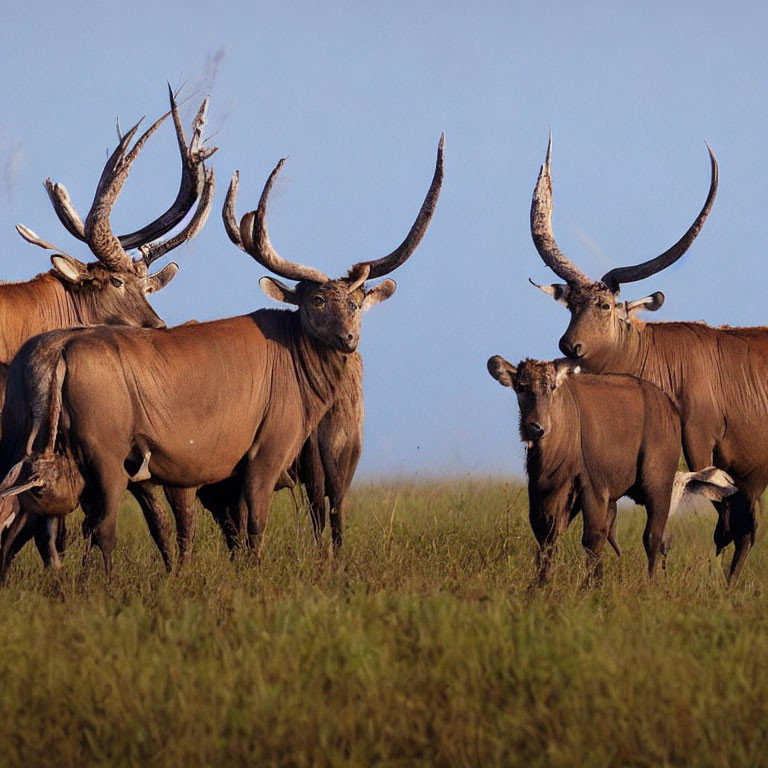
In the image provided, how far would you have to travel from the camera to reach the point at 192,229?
12328 millimetres

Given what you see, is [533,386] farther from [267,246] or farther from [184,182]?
[184,182]

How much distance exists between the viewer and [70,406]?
7691 mm

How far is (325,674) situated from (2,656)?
5.12 ft

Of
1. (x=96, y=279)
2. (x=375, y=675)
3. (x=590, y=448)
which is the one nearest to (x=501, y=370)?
(x=590, y=448)

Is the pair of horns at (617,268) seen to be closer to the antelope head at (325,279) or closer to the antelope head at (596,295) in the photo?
the antelope head at (596,295)

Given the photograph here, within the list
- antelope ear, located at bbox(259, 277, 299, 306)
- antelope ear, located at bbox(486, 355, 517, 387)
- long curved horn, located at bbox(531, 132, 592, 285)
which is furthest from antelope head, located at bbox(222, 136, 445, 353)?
long curved horn, located at bbox(531, 132, 592, 285)

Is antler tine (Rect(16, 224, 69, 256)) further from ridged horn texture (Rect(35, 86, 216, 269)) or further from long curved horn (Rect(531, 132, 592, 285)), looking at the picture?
long curved horn (Rect(531, 132, 592, 285))

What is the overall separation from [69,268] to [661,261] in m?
4.99

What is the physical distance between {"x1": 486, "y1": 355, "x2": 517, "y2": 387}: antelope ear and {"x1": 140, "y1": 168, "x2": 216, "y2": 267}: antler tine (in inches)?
176

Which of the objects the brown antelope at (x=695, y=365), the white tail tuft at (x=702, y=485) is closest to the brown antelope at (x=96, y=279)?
the brown antelope at (x=695, y=365)

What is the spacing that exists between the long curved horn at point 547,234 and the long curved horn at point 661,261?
0.88 feet

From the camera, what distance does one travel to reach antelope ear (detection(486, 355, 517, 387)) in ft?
28.4

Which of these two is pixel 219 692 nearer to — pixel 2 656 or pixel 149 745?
pixel 149 745

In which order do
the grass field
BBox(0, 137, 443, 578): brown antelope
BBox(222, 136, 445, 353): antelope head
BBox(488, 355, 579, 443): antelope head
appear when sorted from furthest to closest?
BBox(222, 136, 445, 353): antelope head < BBox(488, 355, 579, 443): antelope head < BBox(0, 137, 443, 578): brown antelope < the grass field
